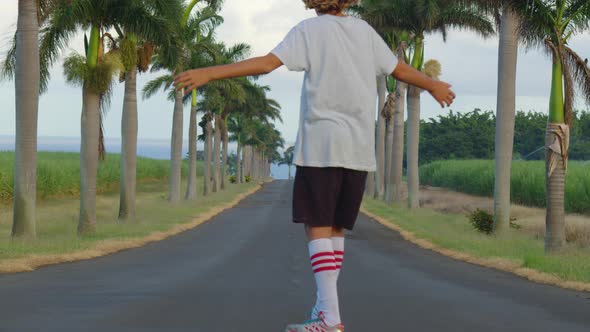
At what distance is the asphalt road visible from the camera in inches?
249

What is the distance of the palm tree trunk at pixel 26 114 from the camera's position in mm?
17875

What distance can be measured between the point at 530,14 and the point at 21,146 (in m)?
11.8

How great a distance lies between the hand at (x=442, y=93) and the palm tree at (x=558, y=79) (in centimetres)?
1226

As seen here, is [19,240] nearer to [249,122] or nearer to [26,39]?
[26,39]

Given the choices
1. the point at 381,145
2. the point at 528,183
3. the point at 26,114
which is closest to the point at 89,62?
the point at 26,114

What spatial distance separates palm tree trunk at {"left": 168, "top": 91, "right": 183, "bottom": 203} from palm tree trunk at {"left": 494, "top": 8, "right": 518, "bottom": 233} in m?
18.7

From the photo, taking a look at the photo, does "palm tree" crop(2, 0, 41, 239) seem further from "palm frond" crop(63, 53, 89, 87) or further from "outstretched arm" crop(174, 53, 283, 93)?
"outstretched arm" crop(174, 53, 283, 93)

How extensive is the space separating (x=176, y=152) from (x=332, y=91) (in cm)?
3352

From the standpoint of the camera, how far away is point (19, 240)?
55.9ft

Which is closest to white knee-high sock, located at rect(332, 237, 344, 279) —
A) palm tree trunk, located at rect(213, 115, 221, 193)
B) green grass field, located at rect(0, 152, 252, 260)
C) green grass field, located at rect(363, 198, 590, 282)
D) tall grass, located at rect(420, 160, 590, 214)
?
green grass field, located at rect(363, 198, 590, 282)

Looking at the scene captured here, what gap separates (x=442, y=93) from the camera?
525cm

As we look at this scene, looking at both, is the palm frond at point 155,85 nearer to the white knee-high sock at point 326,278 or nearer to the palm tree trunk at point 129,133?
the palm tree trunk at point 129,133

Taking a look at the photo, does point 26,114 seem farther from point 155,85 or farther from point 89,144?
point 155,85

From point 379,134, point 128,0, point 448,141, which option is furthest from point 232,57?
point 448,141
